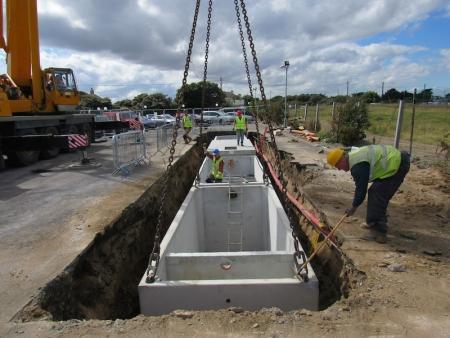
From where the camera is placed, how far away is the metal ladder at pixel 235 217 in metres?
9.11

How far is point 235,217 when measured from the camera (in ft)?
30.8

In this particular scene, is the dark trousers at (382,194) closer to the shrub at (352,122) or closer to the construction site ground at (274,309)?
the construction site ground at (274,309)

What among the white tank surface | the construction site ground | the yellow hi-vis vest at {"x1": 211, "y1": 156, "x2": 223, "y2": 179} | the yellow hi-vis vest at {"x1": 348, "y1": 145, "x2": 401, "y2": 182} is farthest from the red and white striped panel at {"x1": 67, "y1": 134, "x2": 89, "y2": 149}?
the yellow hi-vis vest at {"x1": 348, "y1": 145, "x2": 401, "y2": 182}

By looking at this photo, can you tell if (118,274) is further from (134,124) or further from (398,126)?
(134,124)

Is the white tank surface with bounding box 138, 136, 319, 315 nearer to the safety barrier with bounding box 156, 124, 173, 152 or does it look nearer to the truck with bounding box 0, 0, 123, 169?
the truck with bounding box 0, 0, 123, 169

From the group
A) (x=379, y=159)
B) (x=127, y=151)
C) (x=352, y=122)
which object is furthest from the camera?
(x=352, y=122)

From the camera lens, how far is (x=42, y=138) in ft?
37.9

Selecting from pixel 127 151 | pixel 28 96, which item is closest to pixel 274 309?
pixel 127 151

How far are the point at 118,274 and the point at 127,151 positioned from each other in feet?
18.4

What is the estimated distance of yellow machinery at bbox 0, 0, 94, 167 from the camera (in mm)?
11609

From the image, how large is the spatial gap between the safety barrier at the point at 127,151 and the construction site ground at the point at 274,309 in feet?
2.61

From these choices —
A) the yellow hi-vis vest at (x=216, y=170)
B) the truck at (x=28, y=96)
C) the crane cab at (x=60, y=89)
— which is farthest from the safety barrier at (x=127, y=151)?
the crane cab at (x=60, y=89)

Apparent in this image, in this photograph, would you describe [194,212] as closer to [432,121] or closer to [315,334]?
[315,334]

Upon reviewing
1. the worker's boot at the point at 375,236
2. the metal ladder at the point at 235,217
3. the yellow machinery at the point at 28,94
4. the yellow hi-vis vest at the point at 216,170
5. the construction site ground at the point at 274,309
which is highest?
the yellow machinery at the point at 28,94
